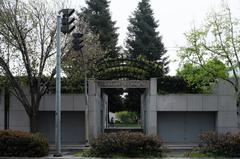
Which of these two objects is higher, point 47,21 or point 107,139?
point 47,21

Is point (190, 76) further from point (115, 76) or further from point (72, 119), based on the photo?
point (72, 119)

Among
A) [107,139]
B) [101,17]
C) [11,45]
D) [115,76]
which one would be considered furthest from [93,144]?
[101,17]

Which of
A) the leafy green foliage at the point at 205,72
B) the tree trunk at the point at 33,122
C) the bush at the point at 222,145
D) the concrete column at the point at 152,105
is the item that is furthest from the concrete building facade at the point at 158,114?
the bush at the point at 222,145

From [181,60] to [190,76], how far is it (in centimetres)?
123

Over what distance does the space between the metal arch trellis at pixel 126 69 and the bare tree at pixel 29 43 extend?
522 cm

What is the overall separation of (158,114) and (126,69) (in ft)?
14.0

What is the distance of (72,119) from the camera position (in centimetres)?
3381

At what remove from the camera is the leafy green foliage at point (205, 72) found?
28062 mm

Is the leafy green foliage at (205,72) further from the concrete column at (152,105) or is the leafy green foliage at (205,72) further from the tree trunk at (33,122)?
the tree trunk at (33,122)

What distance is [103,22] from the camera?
2165 inches

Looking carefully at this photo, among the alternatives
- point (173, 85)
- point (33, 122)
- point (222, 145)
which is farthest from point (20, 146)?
point (173, 85)

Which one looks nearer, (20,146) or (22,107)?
(20,146)

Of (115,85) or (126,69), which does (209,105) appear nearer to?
(126,69)

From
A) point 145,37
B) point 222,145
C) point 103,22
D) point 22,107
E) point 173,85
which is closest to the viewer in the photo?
point 222,145
